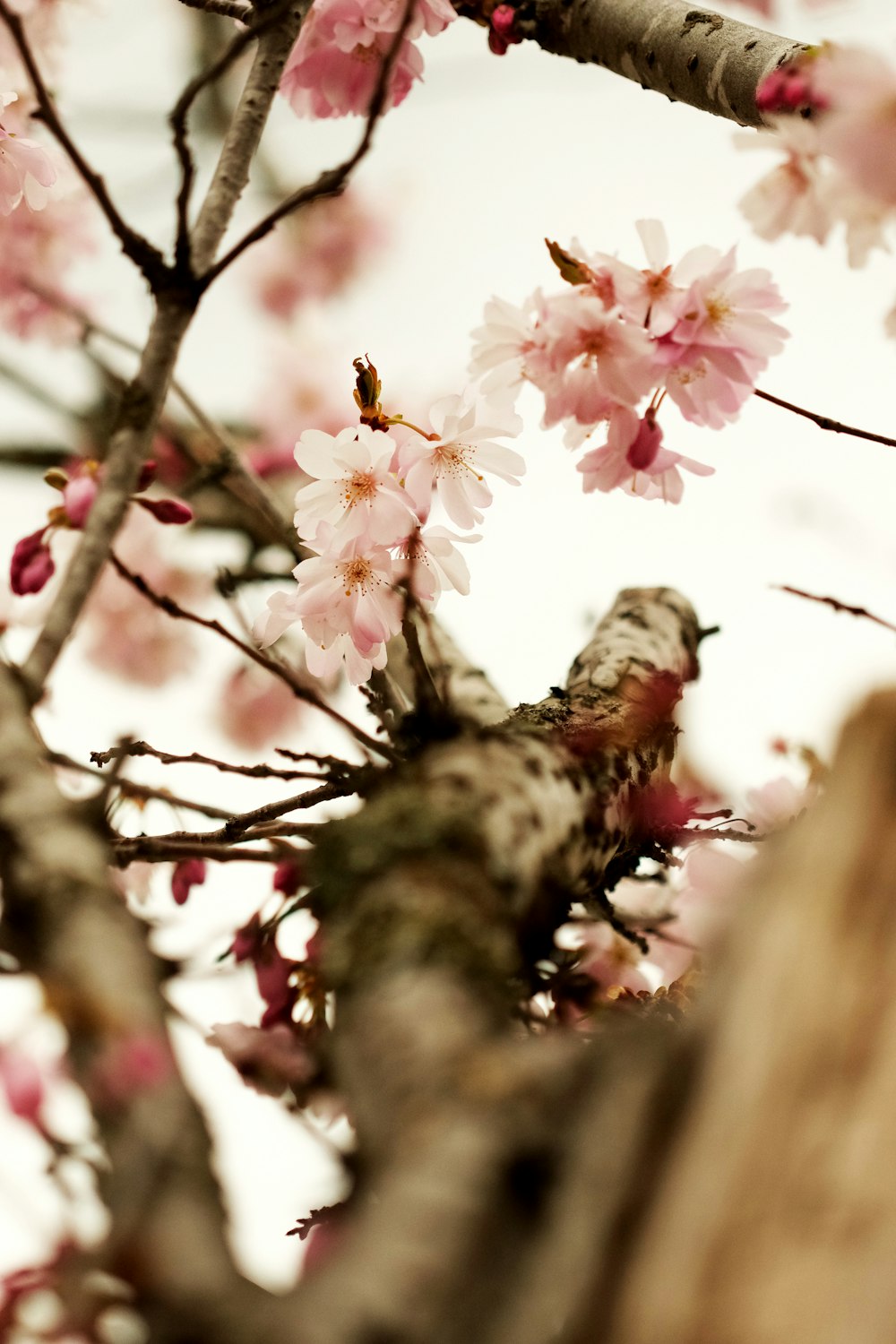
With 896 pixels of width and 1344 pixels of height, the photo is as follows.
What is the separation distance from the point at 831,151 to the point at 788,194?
0.96ft

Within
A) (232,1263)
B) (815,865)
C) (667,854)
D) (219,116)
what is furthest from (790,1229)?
(219,116)

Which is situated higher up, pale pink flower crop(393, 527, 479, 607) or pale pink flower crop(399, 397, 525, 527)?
pale pink flower crop(399, 397, 525, 527)

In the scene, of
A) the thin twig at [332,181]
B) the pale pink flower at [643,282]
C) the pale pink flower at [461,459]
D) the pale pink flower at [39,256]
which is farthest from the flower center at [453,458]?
the pale pink flower at [39,256]

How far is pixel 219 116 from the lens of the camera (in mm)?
4484

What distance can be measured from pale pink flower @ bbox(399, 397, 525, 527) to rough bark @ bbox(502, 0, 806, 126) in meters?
0.67

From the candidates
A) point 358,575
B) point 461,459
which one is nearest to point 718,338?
point 461,459

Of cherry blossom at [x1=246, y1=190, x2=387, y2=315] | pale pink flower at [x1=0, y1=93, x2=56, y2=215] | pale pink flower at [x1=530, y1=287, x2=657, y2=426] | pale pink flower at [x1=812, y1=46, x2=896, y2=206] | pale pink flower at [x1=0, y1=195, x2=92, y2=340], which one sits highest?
cherry blossom at [x1=246, y1=190, x2=387, y2=315]

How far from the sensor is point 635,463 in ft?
4.92

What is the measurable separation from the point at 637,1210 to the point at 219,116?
4.96m

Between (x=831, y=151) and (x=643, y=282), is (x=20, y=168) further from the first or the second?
(x=831, y=151)

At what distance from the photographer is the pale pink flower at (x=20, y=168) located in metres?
1.71

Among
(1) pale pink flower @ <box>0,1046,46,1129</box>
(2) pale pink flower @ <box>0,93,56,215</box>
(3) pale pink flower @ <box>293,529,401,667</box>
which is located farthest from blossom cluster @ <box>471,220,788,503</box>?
(1) pale pink flower @ <box>0,1046,46,1129</box>

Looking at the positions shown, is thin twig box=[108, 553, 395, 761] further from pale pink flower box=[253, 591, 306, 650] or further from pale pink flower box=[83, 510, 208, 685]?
pale pink flower box=[83, 510, 208, 685]

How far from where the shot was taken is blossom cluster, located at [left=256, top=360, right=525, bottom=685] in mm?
1454
